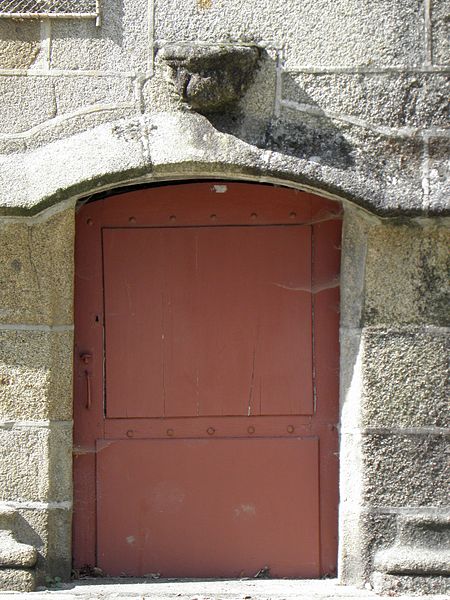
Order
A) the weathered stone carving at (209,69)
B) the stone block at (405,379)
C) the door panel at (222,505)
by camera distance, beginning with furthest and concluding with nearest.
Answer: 1. the door panel at (222,505)
2. the stone block at (405,379)
3. the weathered stone carving at (209,69)

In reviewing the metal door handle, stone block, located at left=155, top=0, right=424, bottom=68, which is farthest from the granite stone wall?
the metal door handle

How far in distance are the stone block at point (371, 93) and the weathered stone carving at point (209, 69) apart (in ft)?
0.69

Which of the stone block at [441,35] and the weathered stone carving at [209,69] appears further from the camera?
the stone block at [441,35]

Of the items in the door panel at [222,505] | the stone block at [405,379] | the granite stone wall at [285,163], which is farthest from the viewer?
the door panel at [222,505]

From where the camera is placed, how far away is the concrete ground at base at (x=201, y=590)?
185 inches

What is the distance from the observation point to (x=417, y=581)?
4.71 metres

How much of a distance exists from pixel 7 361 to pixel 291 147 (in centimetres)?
150

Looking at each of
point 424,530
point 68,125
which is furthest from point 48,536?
point 68,125

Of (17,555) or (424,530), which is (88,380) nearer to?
(17,555)

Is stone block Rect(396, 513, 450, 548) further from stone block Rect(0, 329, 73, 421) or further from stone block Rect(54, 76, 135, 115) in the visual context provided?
stone block Rect(54, 76, 135, 115)

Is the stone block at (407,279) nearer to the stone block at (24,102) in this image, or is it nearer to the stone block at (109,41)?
the stone block at (109,41)

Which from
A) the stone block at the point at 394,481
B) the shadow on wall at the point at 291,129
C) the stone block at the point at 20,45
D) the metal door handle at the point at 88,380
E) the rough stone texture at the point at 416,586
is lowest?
the rough stone texture at the point at 416,586

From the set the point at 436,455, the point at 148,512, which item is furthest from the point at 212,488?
the point at 436,455

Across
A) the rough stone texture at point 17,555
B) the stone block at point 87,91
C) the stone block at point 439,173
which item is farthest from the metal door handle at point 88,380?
the stone block at point 439,173
